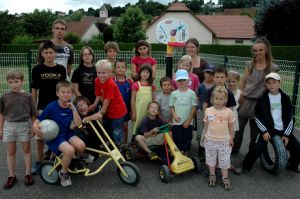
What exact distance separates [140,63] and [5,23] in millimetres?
28919

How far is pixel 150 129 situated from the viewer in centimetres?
500

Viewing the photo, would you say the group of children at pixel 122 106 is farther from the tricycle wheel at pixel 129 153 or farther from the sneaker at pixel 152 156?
the tricycle wheel at pixel 129 153

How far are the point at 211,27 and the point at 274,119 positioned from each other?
50.7m

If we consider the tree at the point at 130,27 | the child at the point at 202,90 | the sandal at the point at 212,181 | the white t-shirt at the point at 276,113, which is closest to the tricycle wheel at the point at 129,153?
the child at the point at 202,90

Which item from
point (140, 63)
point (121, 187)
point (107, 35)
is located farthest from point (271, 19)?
point (121, 187)

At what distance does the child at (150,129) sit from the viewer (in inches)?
194

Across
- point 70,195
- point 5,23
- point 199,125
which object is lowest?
point 70,195

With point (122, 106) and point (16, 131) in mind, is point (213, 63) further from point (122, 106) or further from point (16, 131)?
point (16, 131)

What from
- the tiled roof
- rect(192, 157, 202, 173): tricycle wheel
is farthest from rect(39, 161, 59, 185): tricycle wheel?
the tiled roof

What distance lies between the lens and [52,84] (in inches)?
182

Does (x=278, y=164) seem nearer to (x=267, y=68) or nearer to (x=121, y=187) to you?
(x=267, y=68)

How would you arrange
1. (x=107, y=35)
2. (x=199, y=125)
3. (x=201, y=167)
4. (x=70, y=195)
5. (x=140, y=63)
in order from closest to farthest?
(x=70, y=195), (x=201, y=167), (x=199, y=125), (x=140, y=63), (x=107, y=35)

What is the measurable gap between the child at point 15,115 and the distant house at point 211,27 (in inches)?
1646

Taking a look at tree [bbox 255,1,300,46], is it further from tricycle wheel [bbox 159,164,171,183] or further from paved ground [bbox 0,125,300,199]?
tricycle wheel [bbox 159,164,171,183]
